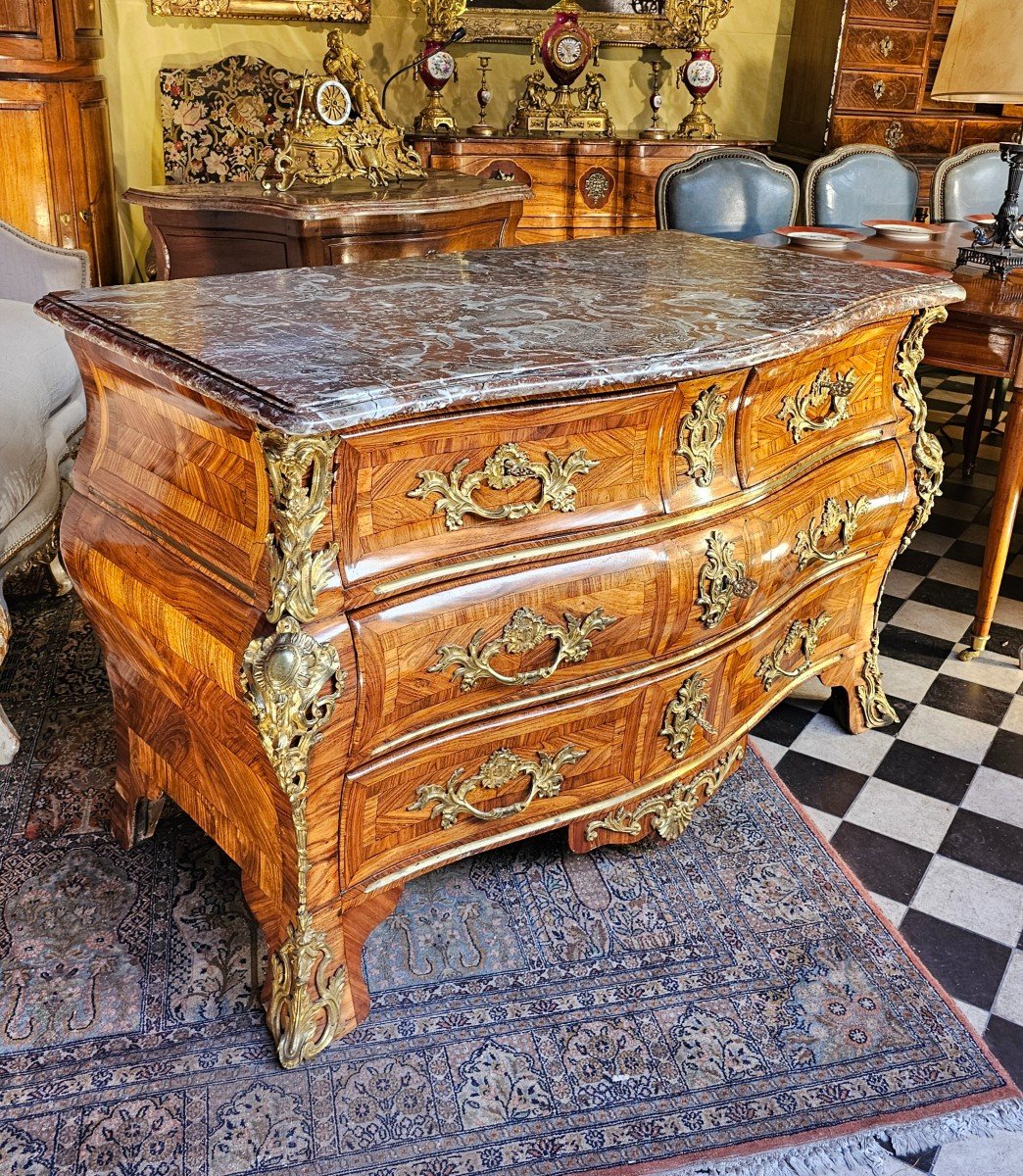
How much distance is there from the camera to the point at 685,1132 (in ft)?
5.09

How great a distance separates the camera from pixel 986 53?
2.99 meters

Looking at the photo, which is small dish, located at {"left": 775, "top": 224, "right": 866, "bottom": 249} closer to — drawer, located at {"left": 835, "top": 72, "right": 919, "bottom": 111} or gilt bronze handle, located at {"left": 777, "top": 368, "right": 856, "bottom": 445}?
gilt bronze handle, located at {"left": 777, "top": 368, "right": 856, "bottom": 445}

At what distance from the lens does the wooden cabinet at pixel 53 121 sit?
4199mm

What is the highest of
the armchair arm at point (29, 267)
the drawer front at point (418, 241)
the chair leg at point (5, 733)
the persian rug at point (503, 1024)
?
the drawer front at point (418, 241)

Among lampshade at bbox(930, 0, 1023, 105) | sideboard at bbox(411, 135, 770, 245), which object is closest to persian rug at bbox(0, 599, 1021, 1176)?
lampshade at bbox(930, 0, 1023, 105)

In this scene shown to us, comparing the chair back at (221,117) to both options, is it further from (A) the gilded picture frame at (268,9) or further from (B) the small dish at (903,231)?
(B) the small dish at (903,231)

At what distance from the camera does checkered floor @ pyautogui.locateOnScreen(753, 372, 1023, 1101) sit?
193 cm

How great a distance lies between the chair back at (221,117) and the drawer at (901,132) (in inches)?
108

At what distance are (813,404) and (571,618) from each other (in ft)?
2.24

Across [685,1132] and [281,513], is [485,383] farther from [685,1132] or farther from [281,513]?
[685,1132]

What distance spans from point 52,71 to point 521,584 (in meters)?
3.81

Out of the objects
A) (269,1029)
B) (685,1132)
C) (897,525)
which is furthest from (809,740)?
(269,1029)

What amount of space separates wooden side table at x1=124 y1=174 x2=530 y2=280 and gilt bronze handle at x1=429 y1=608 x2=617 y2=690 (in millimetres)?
1959

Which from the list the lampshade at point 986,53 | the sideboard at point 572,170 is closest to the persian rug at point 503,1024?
the lampshade at point 986,53
